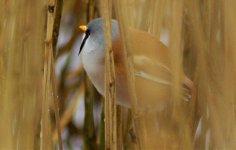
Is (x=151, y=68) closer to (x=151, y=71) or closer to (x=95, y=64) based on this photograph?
(x=151, y=71)

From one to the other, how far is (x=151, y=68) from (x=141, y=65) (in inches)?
1.6

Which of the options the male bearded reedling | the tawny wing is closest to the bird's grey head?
the male bearded reedling

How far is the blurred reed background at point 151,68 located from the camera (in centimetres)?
101

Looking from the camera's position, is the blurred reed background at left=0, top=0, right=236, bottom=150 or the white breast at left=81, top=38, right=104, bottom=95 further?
the white breast at left=81, top=38, right=104, bottom=95

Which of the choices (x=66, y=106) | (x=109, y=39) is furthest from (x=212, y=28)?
(x=66, y=106)

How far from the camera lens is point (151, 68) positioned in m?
1.12

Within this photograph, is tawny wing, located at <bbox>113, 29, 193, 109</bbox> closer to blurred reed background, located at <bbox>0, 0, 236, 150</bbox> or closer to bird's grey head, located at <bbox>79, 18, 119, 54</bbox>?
blurred reed background, located at <bbox>0, 0, 236, 150</bbox>

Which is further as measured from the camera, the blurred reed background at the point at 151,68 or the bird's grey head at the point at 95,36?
the bird's grey head at the point at 95,36

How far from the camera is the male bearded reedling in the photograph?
1110mm

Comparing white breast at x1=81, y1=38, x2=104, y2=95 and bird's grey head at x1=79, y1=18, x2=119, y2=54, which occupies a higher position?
bird's grey head at x1=79, y1=18, x2=119, y2=54

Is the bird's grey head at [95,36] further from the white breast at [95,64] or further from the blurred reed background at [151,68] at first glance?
the blurred reed background at [151,68]

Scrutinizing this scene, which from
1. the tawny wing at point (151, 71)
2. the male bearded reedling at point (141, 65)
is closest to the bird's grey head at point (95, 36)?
the male bearded reedling at point (141, 65)

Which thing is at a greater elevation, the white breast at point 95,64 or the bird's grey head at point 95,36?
the bird's grey head at point 95,36

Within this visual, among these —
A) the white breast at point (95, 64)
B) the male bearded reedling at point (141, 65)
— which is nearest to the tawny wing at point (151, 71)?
the male bearded reedling at point (141, 65)
